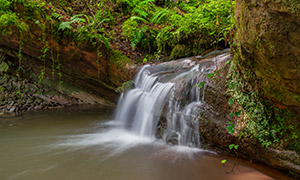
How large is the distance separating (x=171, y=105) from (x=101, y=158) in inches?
61.9

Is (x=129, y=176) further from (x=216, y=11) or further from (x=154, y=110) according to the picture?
(x=216, y=11)

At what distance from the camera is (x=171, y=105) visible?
3.55m

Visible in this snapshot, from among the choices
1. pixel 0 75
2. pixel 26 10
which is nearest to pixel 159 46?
pixel 26 10

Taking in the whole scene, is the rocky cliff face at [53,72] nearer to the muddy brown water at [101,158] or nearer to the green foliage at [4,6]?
the green foliage at [4,6]

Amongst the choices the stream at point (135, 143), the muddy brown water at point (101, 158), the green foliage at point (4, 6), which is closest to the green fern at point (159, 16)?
the stream at point (135, 143)

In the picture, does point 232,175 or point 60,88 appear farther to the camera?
point 60,88

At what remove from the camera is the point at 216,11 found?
5348mm

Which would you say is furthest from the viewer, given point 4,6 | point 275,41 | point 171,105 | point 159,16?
point 159,16

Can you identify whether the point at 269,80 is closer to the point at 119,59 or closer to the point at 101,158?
the point at 101,158

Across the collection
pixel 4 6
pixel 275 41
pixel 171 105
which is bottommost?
pixel 171 105

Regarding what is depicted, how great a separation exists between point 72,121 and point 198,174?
3829 mm

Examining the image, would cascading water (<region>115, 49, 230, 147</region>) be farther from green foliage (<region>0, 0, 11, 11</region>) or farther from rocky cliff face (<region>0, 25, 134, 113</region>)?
green foliage (<region>0, 0, 11, 11</region>)

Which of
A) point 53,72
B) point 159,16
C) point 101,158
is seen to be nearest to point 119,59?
point 53,72

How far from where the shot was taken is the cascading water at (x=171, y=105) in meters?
3.22
